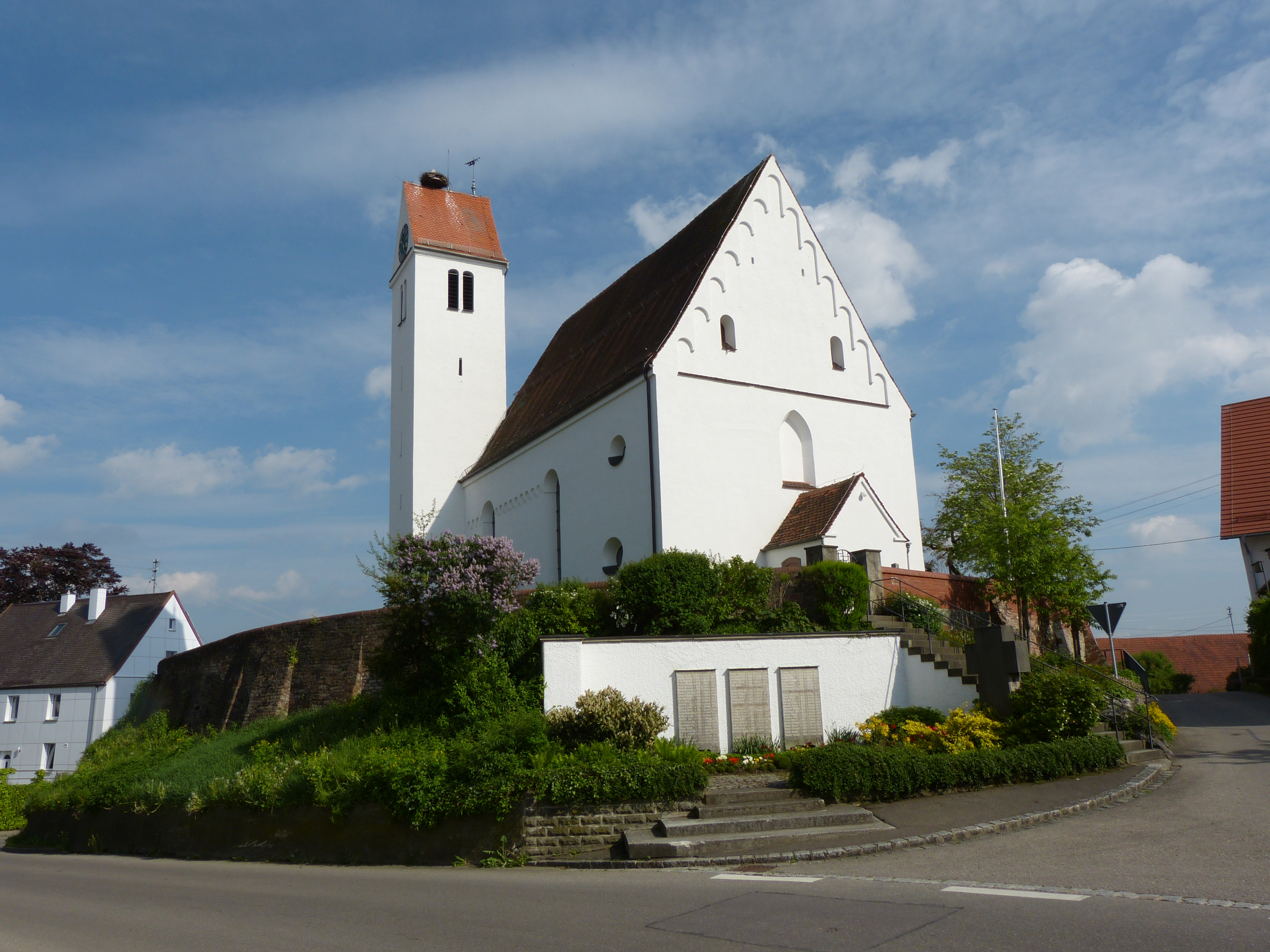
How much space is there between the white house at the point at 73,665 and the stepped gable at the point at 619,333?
16.7 meters

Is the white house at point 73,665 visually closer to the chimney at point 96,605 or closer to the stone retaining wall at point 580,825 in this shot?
the chimney at point 96,605

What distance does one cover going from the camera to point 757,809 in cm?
1150

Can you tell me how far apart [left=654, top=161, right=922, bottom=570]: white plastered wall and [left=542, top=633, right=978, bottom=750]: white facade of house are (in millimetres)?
5149

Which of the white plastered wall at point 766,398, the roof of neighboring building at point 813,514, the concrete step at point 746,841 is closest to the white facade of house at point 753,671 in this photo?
the concrete step at point 746,841

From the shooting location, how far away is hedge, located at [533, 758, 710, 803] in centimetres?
1130

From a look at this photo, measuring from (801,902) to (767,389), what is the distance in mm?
16873

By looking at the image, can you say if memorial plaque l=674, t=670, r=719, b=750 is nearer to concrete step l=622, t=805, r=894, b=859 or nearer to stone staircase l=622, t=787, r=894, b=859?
stone staircase l=622, t=787, r=894, b=859

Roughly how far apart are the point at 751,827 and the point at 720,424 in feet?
41.6

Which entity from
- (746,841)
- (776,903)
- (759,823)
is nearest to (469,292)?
(759,823)

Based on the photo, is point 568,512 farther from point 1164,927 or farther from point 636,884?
point 1164,927

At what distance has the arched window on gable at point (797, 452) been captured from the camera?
77.2 feet

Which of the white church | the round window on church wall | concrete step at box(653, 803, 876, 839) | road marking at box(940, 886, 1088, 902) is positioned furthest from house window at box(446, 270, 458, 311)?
road marking at box(940, 886, 1088, 902)

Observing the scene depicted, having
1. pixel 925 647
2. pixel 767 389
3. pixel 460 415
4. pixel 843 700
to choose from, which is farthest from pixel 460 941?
pixel 460 415

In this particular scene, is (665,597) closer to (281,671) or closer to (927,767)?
(927,767)
